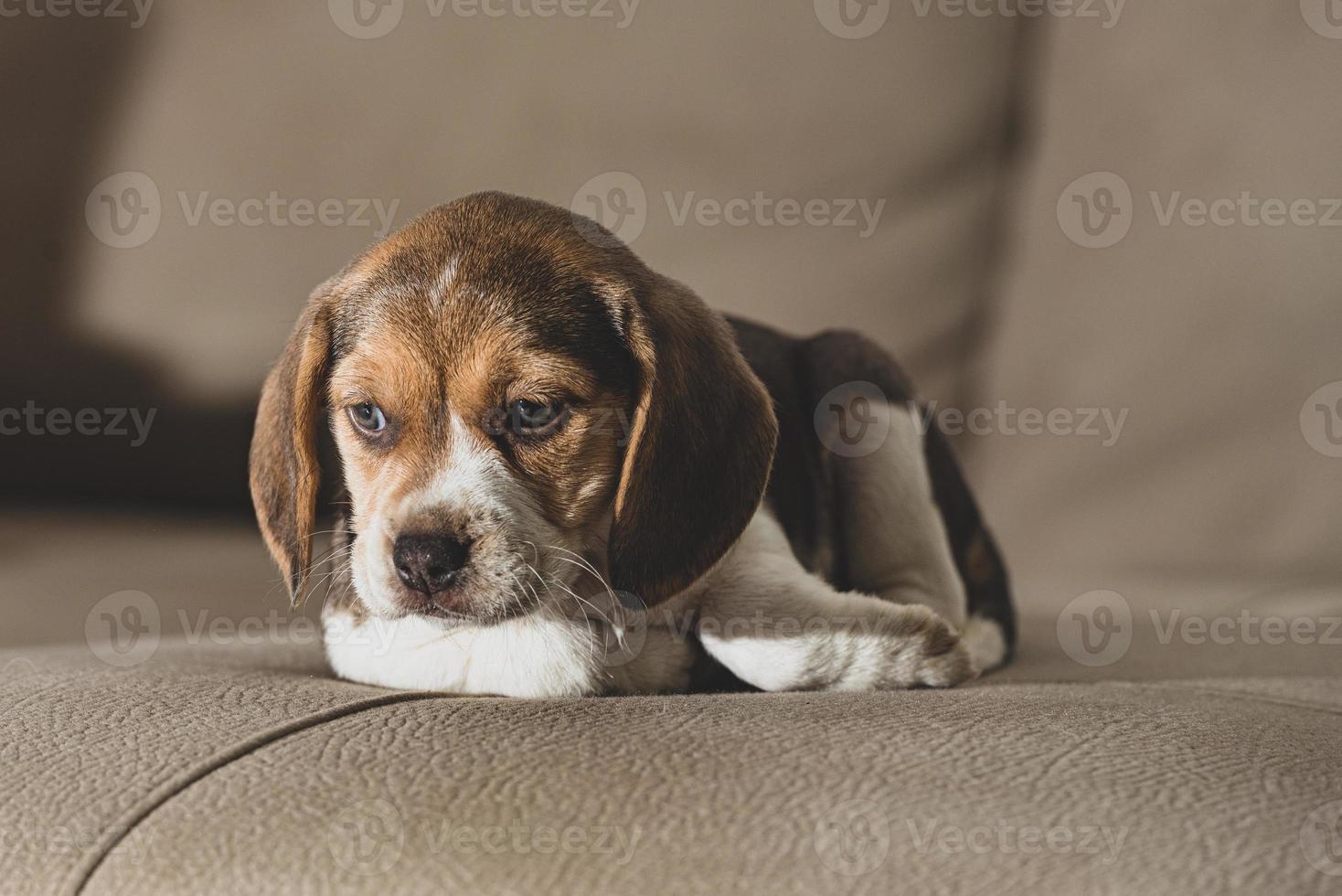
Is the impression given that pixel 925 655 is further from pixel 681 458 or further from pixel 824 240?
pixel 824 240

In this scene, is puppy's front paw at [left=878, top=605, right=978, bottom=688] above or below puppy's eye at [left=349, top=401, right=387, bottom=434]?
below

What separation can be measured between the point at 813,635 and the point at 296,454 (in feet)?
3.31

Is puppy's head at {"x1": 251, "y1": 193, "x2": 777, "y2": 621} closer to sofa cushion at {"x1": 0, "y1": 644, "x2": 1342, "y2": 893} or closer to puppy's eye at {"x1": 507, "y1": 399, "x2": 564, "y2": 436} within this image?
puppy's eye at {"x1": 507, "y1": 399, "x2": 564, "y2": 436}

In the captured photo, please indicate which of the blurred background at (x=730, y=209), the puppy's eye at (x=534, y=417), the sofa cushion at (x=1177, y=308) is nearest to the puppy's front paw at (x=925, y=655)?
the puppy's eye at (x=534, y=417)

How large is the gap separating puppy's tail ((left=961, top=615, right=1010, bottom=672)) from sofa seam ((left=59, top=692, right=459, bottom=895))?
1.30 m

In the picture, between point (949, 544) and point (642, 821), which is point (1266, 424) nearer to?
point (949, 544)

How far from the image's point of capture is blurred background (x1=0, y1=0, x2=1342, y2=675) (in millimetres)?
3762

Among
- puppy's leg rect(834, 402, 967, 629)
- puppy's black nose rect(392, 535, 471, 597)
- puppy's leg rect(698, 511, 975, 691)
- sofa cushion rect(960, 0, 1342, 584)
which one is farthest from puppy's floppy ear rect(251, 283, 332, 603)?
sofa cushion rect(960, 0, 1342, 584)

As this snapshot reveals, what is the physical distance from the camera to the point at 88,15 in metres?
3.84

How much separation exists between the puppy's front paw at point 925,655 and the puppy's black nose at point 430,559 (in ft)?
2.59

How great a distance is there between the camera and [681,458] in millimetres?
2109

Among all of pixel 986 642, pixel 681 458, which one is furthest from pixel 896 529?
pixel 681 458

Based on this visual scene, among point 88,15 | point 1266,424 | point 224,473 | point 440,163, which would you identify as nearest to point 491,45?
point 440,163

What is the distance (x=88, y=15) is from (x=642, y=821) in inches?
137
